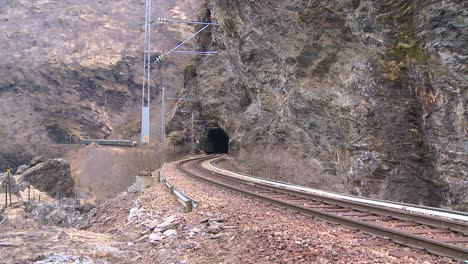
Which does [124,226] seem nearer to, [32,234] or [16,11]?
[32,234]

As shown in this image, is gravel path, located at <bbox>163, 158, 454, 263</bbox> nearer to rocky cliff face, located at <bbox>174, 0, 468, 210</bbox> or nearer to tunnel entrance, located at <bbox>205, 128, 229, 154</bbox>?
rocky cliff face, located at <bbox>174, 0, 468, 210</bbox>

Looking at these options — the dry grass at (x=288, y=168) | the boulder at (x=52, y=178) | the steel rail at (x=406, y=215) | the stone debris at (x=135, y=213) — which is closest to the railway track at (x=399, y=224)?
the steel rail at (x=406, y=215)

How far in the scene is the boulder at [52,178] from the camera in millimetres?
40438

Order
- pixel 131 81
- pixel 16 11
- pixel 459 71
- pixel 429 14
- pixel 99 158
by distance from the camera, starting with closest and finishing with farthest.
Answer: pixel 459 71, pixel 429 14, pixel 99 158, pixel 131 81, pixel 16 11

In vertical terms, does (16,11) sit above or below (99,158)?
above

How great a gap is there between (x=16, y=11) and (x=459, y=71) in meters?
153

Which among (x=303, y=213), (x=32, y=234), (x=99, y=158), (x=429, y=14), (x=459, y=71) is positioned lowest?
(x=99, y=158)

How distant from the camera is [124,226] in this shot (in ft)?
41.7

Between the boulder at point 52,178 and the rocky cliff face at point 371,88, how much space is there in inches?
766

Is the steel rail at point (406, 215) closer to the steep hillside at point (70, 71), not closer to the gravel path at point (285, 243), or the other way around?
the gravel path at point (285, 243)

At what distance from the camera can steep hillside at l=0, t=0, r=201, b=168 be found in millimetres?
101062

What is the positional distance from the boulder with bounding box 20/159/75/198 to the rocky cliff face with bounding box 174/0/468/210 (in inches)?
766

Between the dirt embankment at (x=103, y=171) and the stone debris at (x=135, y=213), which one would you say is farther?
the dirt embankment at (x=103, y=171)

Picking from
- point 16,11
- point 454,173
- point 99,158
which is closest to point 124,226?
point 454,173
